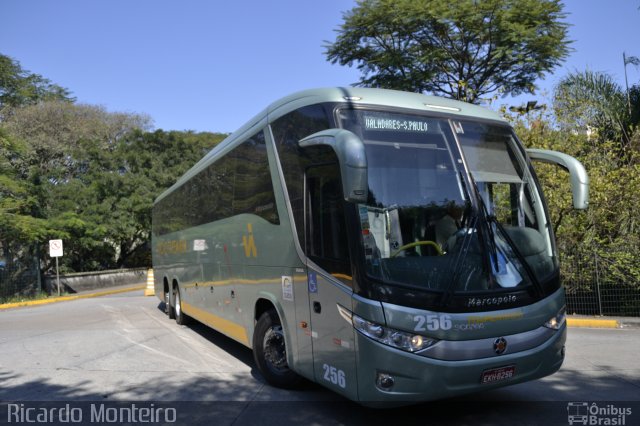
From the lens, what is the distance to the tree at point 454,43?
1822 cm

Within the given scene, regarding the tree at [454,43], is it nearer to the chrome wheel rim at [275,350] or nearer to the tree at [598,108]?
the tree at [598,108]

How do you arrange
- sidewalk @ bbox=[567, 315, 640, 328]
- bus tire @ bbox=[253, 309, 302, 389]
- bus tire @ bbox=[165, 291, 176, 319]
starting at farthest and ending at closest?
bus tire @ bbox=[165, 291, 176, 319] < sidewalk @ bbox=[567, 315, 640, 328] < bus tire @ bbox=[253, 309, 302, 389]

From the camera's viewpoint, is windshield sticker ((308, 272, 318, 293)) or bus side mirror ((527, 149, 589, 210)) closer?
windshield sticker ((308, 272, 318, 293))

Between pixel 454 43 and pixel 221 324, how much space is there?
15.4m

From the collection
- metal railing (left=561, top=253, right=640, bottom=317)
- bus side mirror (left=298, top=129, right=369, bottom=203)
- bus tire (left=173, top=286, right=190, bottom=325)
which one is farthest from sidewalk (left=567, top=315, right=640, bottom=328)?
bus side mirror (left=298, top=129, right=369, bottom=203)

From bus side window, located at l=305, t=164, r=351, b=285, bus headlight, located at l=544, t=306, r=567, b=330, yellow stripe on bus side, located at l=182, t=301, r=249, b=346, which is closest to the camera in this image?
bus side window, located at l=305, t=164, r=351, b=285

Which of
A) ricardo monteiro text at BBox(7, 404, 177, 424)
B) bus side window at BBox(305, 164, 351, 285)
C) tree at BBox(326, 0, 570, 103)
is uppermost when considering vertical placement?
tree at BBox(326, 0, 570, 103)

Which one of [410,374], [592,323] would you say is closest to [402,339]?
[410,374]

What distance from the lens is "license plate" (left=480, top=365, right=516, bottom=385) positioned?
4418 millimetres

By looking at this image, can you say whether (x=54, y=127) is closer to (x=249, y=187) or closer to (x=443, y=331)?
(x=249, y=187)

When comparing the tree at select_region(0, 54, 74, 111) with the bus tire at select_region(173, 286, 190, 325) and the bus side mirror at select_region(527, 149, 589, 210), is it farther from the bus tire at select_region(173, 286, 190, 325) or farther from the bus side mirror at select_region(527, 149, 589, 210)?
the bus side mirror at select_region(527, 149, 589, 210)

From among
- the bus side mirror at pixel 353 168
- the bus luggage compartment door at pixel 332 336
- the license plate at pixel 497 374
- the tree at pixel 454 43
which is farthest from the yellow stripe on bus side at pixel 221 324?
the tree at pixel 454 43

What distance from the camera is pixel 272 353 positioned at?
6.34 m

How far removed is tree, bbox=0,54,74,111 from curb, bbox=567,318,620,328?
106ft
